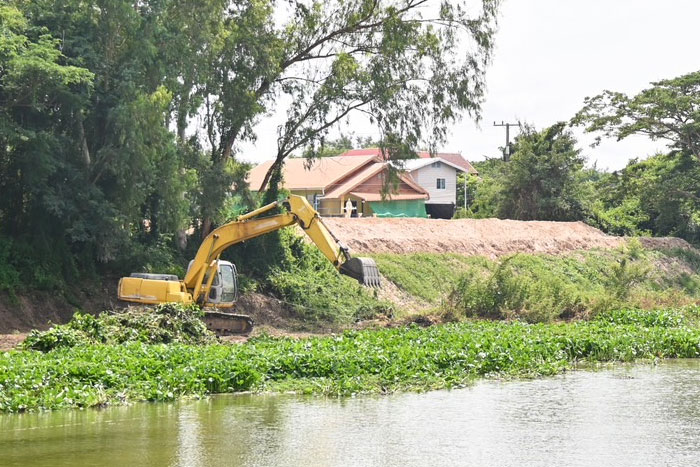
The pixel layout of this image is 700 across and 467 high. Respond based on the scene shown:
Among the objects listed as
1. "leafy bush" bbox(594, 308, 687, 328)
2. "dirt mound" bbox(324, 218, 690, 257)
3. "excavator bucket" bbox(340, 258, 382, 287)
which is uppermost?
"dirt mound" bbox(324, 218, 690, 257)

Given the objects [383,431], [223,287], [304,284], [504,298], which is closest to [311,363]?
[383,431]

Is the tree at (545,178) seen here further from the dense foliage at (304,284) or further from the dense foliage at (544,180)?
the dense foliage at (304,284)

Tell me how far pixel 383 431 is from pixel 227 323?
13624mm

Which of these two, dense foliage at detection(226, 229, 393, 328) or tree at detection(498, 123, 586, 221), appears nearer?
dense foliage at detection(226, 229, 393, 328)

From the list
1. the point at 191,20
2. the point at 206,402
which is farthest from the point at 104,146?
the point at 206,402

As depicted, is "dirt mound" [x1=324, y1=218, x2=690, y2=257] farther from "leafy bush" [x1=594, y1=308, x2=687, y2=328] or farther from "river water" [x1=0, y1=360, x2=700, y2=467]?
"river water" [x1=0, y1=360, x2=700, y2=467]

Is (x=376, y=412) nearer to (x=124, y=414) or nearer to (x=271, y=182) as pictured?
(x=124, y=414)

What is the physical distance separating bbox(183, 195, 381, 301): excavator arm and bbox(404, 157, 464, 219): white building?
49.1 metres

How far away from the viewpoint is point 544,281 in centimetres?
3759

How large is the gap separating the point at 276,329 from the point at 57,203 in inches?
315

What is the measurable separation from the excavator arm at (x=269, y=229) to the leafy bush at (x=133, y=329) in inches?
67.0

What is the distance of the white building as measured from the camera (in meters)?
77.4

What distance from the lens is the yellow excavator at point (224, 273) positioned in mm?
27359

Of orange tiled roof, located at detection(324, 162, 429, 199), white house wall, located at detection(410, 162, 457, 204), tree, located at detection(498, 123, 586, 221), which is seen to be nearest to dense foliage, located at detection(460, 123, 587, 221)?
tree, located at detection(498, 123, 586, 221)
